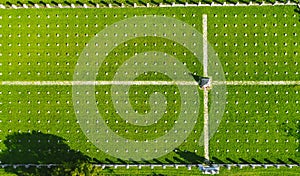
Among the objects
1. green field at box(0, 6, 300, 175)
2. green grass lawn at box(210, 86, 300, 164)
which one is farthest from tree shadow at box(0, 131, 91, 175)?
green grass lawn at box(210, 86, 300, 164)

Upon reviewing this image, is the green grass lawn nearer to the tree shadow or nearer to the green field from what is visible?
the green field

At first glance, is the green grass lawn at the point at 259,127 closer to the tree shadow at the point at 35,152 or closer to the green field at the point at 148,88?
the green field at the point at 148,88

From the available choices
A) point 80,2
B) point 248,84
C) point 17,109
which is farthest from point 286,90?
point 17,109

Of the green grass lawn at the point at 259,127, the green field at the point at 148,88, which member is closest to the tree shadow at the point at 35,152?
the green field at the point at 148,88

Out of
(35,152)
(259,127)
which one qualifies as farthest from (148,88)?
(35,152)

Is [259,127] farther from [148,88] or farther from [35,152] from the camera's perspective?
[35,152]
